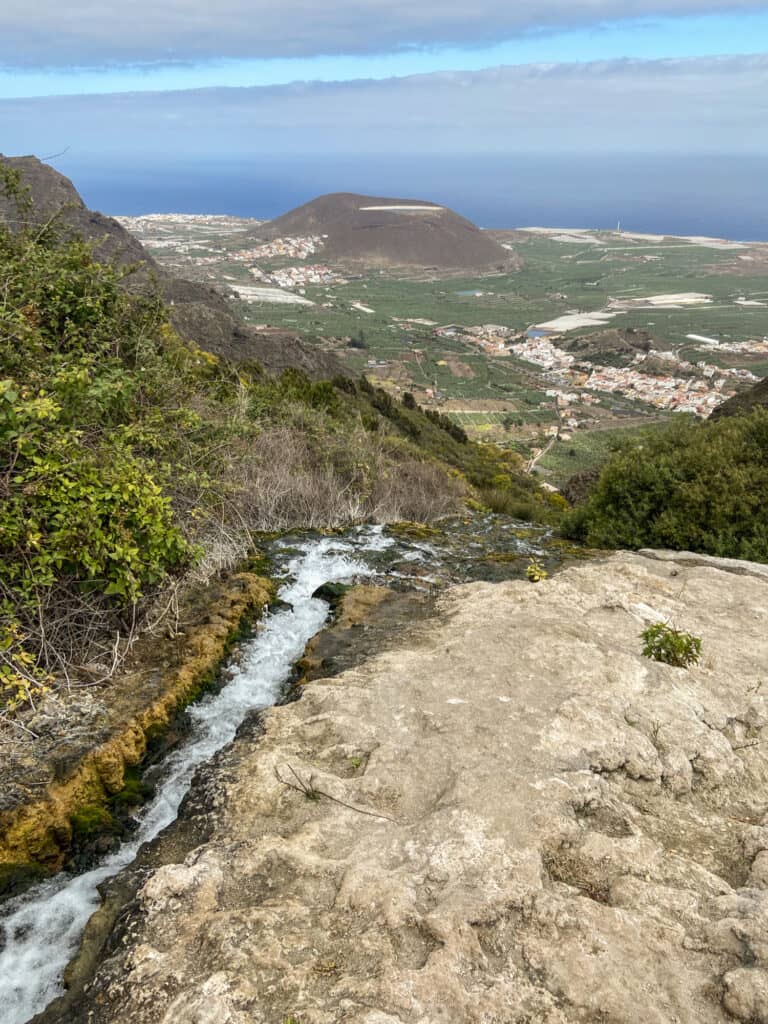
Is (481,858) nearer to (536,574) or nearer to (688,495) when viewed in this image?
(536,574)

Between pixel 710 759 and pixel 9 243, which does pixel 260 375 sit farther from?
pixel 710 759

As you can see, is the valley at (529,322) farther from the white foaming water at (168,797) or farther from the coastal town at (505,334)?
the white foaming water at (168,797)

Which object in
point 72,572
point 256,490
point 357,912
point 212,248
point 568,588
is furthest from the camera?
point 212,248

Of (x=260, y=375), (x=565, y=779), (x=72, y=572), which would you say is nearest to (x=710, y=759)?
(x=565, y=779)

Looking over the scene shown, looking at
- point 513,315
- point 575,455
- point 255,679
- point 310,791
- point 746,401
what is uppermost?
point 513,315

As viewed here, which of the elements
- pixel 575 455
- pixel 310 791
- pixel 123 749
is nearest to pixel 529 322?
pixel 575 455

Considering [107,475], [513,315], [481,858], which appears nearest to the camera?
[481,858]

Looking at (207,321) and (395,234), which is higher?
(395,234)
